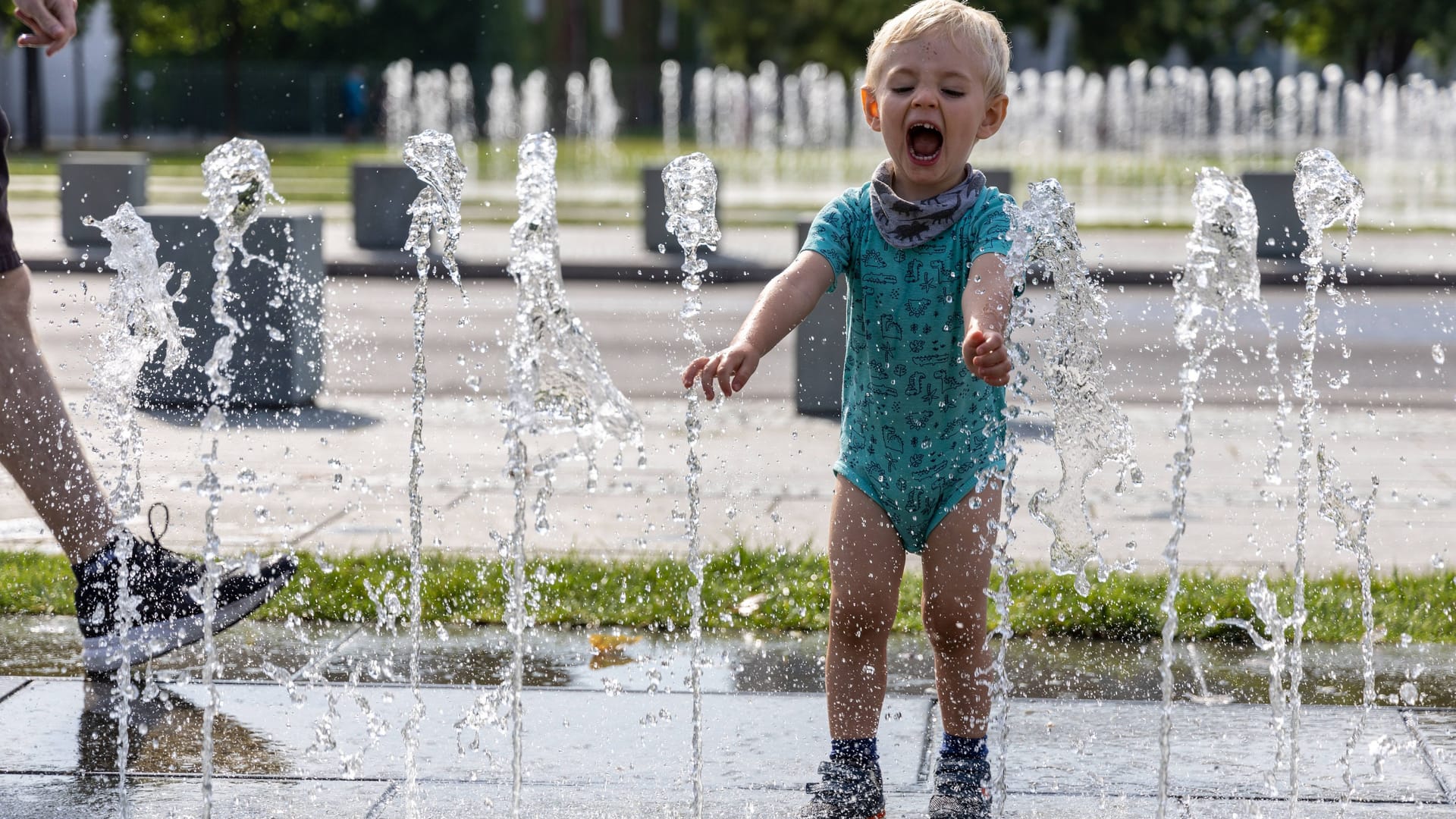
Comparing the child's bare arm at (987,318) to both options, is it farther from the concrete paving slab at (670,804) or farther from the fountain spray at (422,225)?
the fountain spray at (422,225)

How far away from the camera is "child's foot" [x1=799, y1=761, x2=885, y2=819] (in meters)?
3.28

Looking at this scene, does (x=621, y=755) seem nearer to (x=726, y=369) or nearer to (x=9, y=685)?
(x=726, y=369)

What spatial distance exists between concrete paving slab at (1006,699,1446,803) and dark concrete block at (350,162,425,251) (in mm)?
12498

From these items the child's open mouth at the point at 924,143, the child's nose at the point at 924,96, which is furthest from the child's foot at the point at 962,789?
the child's nose at the point at 924,96

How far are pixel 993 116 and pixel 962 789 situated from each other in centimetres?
129

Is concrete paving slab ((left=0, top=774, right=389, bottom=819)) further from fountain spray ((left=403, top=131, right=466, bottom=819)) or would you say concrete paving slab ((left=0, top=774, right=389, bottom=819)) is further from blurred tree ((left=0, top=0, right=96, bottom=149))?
blurred tree ((left=0, top=0, right=96, bottom=149))

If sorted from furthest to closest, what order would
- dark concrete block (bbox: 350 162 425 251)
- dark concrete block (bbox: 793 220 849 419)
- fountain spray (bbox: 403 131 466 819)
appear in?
1. dark concrete block (bbox: 350 162 425 251)
2. dark concrete block (bbox: 793 220 849 419)
3. fountain spray (bbox: 403 131 466 819)

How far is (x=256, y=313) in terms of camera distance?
836 cm

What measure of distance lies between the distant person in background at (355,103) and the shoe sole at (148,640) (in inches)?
1689

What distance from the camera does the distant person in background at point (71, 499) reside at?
159 inches

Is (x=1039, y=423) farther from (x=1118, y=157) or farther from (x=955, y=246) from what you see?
(x=1118, y=157)

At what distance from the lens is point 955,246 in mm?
3373

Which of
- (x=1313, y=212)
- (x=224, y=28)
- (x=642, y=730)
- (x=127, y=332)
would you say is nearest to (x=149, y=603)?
(x=127, y=332)

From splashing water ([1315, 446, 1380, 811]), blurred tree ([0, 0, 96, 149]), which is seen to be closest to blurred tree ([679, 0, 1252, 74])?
blurred tree ([0, 0, 96, 149])
